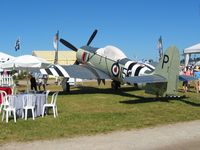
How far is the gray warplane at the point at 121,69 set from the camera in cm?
1627

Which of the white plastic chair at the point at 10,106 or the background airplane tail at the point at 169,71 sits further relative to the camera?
the background airplane tail at the point at 169,71

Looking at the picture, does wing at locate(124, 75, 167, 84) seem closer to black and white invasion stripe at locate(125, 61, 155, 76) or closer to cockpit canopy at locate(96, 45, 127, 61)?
black and white invasion stripe at locate(125, 61, 155, 76)

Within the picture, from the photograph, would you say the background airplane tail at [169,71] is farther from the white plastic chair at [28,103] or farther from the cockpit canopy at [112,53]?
the white plastic chair at [28,103]

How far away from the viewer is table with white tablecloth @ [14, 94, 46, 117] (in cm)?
1170

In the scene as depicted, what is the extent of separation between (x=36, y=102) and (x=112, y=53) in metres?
10.3

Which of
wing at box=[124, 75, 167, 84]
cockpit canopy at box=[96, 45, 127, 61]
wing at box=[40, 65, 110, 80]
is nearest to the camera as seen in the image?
wing at box=[124, 75, 167, 84]

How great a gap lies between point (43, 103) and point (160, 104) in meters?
5.70

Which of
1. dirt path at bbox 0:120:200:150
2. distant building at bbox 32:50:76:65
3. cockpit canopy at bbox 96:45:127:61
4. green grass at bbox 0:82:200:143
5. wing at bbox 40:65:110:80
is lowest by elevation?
dirt path at bbox 0:120:200:150

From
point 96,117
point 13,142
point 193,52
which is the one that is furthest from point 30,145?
point 193,52

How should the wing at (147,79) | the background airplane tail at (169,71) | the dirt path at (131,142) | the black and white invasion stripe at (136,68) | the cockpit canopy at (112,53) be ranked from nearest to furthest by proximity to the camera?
the dirt path at (131,142)
the wing at (147,79)
the background airplane tail at (169,71)
the black and white invasion stripe at (136,68)
the cockpit canopy at (112,53)

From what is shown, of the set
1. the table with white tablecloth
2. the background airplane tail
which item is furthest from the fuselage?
the table with white tablecloth

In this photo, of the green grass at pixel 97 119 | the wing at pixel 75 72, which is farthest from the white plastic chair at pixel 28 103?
the wing at pixel 75 72

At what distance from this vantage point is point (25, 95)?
11.8 metres

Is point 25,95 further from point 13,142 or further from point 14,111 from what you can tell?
point 13,142
